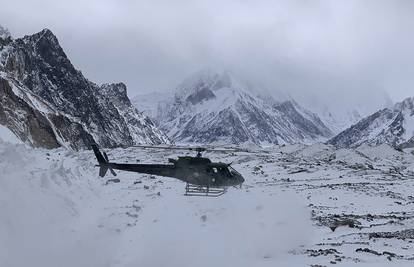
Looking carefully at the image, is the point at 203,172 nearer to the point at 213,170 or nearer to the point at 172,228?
the point at 213,170

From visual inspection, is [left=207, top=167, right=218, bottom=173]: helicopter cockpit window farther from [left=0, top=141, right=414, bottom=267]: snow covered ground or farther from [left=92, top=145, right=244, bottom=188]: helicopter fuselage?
[left=0, top=141, right=414, bottom=267]: snow covered ground

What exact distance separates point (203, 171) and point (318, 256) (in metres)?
9.61

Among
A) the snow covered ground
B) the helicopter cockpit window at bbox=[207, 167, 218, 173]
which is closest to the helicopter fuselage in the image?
the helicopter cockpit window at bbox=[207, 167, 218, 173]

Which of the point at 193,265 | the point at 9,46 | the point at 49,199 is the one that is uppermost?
the point at 9,46

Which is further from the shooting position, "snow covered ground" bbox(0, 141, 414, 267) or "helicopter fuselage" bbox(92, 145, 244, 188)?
"helicopter fuselage" bbox(92, 145, 244, 188)

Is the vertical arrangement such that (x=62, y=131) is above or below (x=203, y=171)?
above

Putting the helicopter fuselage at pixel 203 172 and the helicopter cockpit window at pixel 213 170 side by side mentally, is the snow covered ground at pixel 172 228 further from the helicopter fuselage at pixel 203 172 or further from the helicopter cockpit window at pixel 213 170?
the helicopter cockpit window at pixel 213 170

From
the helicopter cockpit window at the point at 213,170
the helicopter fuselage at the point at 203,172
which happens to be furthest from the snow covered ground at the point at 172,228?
the helicopter cockpit window at the point at 213,170

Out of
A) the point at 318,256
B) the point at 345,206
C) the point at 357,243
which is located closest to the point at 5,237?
the point at 318,256

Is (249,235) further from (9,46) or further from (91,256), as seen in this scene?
(9,46)

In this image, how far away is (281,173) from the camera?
82.6m

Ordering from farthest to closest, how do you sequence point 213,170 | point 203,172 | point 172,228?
1. point 213,170
2. point 203,172
3. point 172,228

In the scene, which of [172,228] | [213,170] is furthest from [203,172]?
[172,228]

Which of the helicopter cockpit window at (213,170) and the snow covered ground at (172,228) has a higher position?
the helicopter cockpit window at (213,170)
